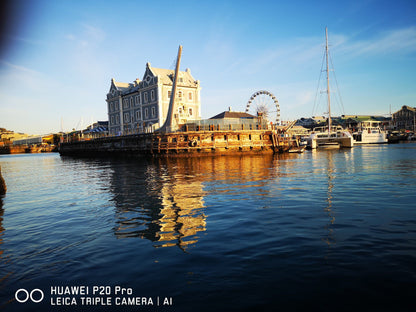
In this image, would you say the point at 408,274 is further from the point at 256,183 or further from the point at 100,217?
the point at 256,183

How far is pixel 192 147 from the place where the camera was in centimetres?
4616

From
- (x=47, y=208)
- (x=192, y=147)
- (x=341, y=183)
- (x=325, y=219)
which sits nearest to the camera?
(x=325, y=219)

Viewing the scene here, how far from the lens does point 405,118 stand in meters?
137

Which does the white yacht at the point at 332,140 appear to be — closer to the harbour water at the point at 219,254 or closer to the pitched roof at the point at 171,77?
the pitched roof at the point at 171,77

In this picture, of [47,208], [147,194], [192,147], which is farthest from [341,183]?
[192,147]

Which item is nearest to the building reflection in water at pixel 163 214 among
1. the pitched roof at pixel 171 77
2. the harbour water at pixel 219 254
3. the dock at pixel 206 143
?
the harbour water at pixel 219 254

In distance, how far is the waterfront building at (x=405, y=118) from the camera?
13138 cm

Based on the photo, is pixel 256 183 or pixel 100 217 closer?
pixel 100 217

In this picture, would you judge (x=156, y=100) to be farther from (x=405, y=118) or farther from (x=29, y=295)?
(x=405, y=118)

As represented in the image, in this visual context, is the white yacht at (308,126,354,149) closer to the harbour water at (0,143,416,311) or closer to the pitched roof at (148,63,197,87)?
the pitched roof at (148,63,197,87)

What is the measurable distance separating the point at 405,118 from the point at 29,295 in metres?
171

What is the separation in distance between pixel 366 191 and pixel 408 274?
959 cm

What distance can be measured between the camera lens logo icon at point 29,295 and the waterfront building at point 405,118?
162 m

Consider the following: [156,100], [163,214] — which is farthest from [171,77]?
[163,214]
